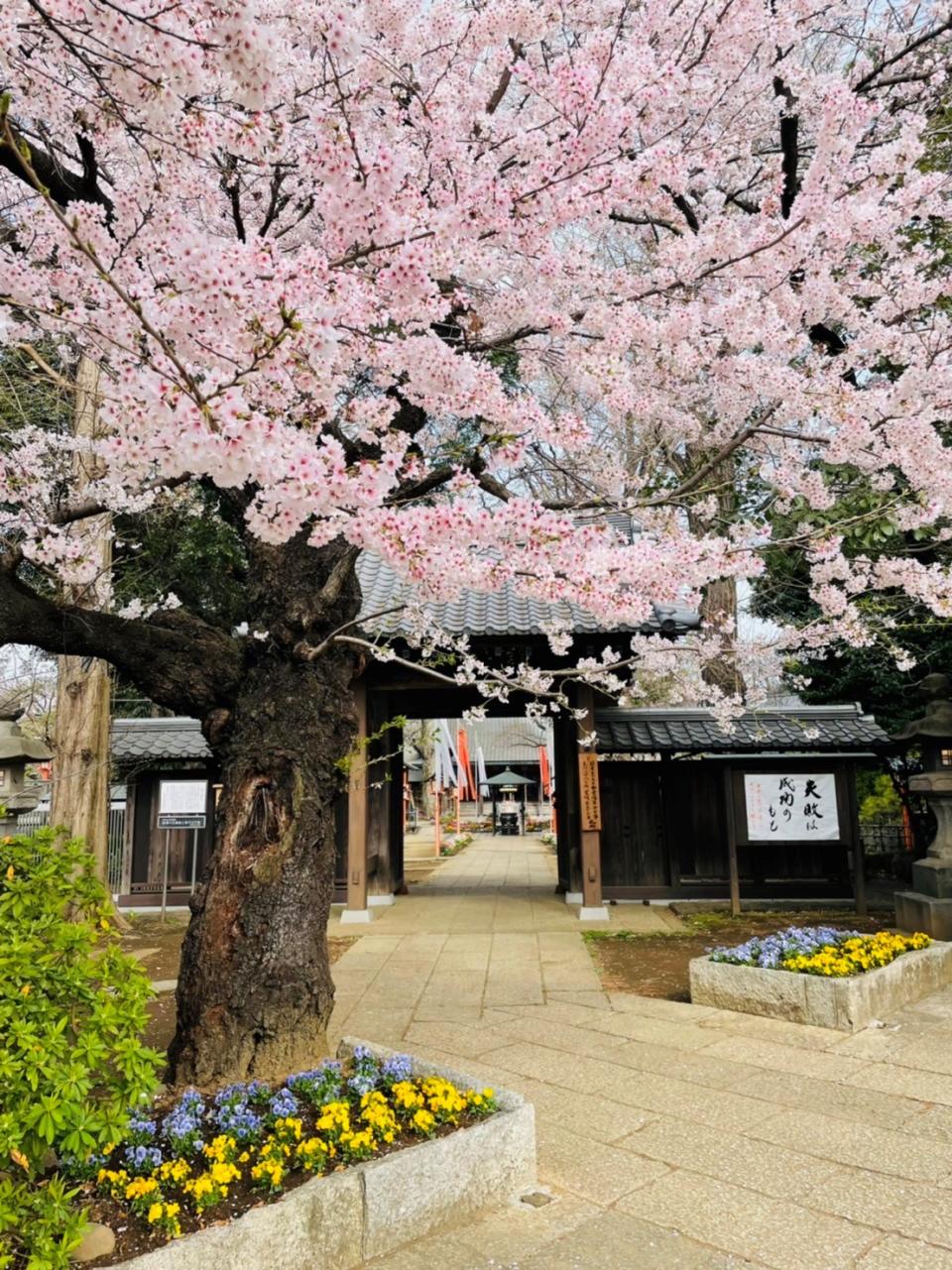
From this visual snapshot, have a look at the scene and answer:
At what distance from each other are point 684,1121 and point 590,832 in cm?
619

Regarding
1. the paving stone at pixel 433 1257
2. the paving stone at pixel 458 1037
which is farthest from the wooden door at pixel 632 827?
the paving stone at pixel 433 1257

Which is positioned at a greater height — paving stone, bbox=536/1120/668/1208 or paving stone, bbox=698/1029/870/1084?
paving stone, bbox=536/1120/668/1208

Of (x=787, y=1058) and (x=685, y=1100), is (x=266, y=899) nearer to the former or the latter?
(x=685, y=1100)

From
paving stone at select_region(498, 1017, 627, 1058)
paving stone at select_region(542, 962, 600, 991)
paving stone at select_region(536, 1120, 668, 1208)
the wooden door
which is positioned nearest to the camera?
paving stone at select_region(536, 1120, 668, 1208)

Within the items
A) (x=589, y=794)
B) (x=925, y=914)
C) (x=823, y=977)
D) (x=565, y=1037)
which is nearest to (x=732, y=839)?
(x=589, y=794)

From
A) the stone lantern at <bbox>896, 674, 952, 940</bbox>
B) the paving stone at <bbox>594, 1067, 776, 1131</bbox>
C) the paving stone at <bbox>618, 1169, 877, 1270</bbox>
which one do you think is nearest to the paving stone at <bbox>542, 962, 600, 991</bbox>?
the paving stone at <bbox>594, 1067, 776, 1131</bbox>

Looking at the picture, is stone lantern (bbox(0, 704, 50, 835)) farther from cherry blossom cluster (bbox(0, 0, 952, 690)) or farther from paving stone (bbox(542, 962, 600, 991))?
paving stone (bbox(542, 962, 600, 991))

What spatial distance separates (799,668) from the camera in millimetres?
14516

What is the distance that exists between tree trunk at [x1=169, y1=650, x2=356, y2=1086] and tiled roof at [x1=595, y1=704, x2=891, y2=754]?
680 cm

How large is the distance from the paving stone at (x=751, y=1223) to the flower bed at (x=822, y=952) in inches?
103

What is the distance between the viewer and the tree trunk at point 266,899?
3562 mm

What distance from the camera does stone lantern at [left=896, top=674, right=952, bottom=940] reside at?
304 inches

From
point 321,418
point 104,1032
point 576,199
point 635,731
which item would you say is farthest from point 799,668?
point 104,1032

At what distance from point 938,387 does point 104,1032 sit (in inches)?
256
